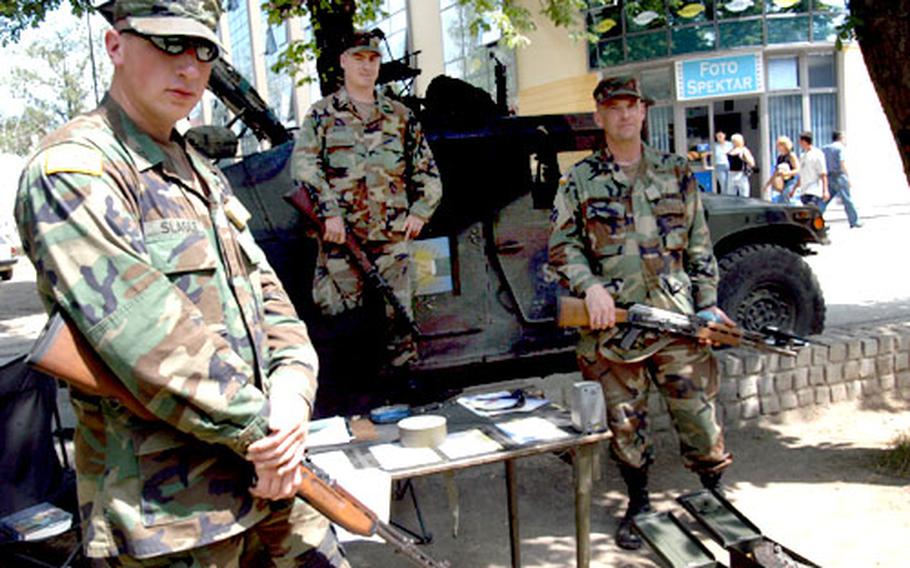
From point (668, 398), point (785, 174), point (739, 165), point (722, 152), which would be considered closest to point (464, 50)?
point (722, 152)

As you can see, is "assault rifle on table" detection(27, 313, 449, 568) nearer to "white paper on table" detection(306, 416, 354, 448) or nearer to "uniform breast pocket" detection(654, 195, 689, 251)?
"white paper on table" detection(306, 416, 354, 448)

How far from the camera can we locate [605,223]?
335cm

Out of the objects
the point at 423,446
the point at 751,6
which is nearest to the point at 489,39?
the point at 751,6

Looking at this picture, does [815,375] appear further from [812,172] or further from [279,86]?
[279,86]

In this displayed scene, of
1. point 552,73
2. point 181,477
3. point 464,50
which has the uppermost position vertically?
point 464,50

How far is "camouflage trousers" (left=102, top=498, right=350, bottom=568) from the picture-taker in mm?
1832

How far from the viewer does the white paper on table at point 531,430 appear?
2.47 metres

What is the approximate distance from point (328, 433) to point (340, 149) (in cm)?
184

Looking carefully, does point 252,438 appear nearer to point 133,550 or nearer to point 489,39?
point 133,550

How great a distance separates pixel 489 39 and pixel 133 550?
1904 centimetres

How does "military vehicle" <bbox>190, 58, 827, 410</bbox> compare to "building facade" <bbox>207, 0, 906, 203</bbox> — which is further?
"building facade" <bbox>207, 0, 906, 203</bbox>

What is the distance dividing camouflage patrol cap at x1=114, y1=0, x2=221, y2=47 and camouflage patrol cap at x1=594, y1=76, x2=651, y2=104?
6.35 ft

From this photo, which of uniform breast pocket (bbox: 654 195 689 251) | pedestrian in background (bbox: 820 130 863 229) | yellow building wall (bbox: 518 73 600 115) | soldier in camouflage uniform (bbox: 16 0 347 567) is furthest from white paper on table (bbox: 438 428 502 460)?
yellow building wall (bbox: 518 73 600 115)

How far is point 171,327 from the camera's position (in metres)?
1.51
